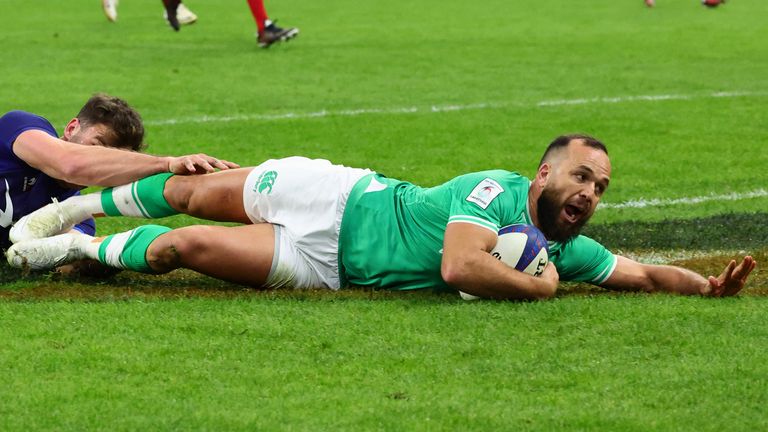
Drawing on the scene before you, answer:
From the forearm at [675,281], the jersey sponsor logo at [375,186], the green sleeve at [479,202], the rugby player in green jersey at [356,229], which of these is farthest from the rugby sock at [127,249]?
the forearm at [675,281]

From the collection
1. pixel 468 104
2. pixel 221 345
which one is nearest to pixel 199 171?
pixel 221 345

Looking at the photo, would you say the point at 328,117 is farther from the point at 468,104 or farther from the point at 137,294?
the point at 137,294

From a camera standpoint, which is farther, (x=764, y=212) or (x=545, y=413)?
(x=764, y=212)

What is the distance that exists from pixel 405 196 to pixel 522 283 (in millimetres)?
800

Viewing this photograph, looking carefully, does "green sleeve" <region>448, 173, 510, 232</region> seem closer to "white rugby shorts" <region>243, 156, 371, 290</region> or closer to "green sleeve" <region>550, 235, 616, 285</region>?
"green sleeve" <region>550, 235, 616, 285</region>

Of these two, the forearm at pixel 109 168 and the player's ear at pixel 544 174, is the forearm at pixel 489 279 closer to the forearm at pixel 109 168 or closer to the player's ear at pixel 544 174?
the player's ear at pixel 544 174

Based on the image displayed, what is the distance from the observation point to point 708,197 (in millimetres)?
9039

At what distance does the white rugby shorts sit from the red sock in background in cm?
980

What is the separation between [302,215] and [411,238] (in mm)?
528

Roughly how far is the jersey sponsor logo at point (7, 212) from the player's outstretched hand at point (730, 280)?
3425 mm

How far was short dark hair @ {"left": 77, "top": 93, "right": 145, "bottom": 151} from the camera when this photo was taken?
23.0 ft

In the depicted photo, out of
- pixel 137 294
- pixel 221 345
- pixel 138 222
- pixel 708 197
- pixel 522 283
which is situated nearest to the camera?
pixel 221 345

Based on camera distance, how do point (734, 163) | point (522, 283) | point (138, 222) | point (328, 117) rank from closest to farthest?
1. point (522, 283)
2. point (138, 222)
3. point (734, 163)
4. point (328, 117)

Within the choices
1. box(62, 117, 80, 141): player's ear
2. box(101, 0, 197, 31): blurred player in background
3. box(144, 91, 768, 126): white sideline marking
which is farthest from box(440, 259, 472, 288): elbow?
box(101, 0, 197, 31): blurred player in background
